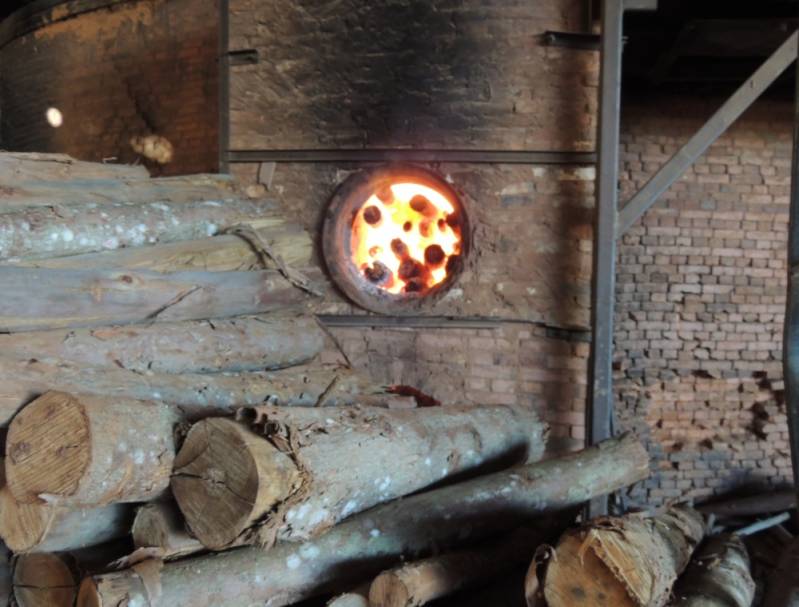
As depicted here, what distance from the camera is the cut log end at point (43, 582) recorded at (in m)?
2.39

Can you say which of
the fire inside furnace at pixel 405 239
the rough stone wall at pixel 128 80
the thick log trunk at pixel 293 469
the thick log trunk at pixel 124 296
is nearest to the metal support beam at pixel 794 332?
the thick log trunk at pixel 293 469

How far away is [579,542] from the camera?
7.18 feet

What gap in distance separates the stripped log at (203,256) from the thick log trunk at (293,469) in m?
0.94

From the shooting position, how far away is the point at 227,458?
2133 mm

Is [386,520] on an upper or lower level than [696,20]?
lower

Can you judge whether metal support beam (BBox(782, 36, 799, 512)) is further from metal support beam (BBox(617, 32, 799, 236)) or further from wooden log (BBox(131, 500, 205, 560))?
metal support beam (BBox(617, 32, 799, 236))

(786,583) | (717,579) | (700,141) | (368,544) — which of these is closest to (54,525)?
(368,544)

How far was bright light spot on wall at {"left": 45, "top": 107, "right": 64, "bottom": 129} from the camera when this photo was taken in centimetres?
739

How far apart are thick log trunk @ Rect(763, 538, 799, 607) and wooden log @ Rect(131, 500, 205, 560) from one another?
2388 millimetres

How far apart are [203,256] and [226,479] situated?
4.26 feet

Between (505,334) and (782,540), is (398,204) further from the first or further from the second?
(782,540)

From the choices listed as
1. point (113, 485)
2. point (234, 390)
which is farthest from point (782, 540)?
point (113, 485)

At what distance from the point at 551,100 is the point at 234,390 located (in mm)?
3031

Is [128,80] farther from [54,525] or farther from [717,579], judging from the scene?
[717,579]
